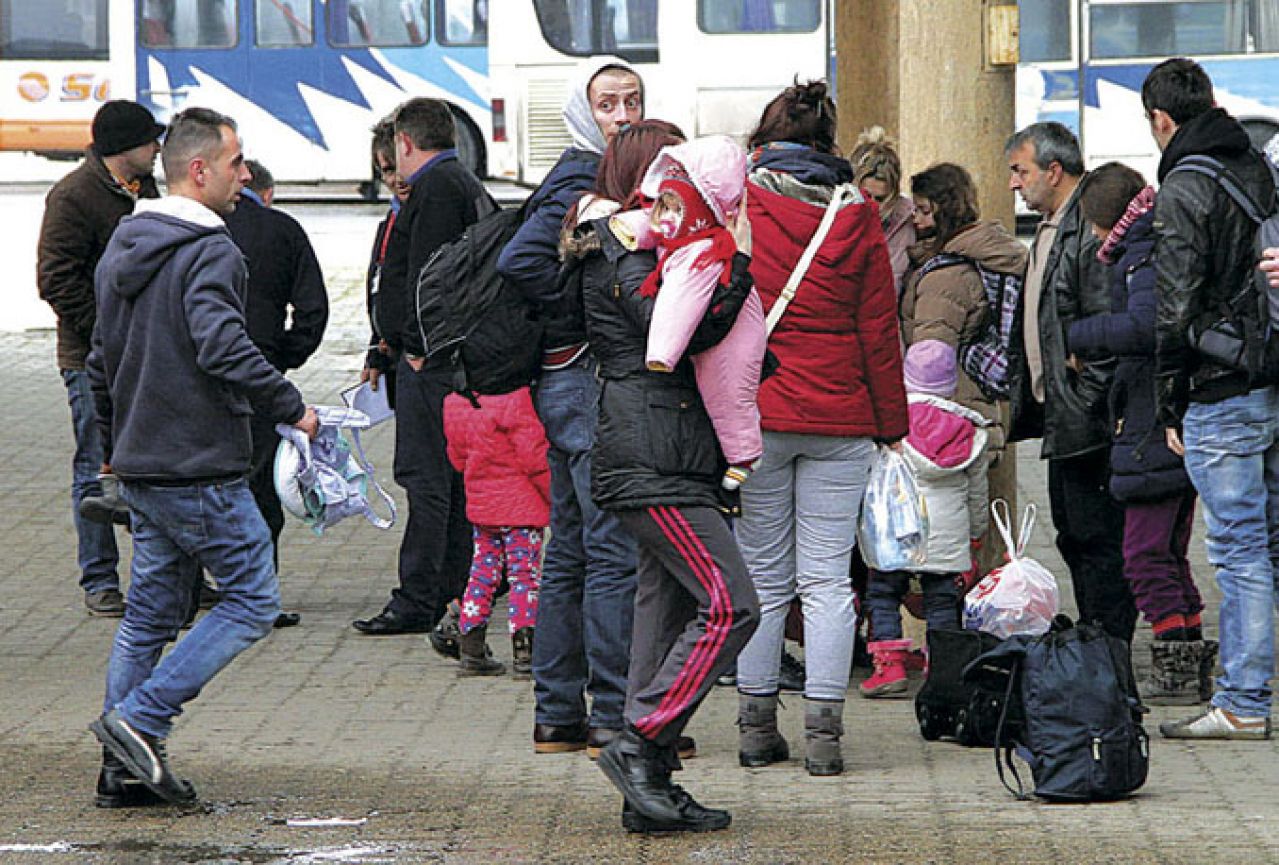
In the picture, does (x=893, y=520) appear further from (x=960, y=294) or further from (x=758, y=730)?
(x=758, y=730)

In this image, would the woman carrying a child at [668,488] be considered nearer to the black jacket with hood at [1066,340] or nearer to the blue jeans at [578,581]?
the blue jeans at [578,581]

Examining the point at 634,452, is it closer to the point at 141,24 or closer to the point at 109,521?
the point at 109,521

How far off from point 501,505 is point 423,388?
1.06 metres

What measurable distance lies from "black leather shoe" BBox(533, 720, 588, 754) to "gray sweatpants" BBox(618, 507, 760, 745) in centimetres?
101

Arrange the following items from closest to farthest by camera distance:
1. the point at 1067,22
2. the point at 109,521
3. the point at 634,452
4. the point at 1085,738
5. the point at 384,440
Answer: the point at 634,452 → the point at 1085,738 → the point at 109,521 → the point at 384,440 → the point at 1067,22

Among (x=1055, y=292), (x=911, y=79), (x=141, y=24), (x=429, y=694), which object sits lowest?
(x=429, y=694)

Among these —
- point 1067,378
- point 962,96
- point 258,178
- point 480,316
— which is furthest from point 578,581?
point 258,178

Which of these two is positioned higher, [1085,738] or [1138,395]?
[1138,395]

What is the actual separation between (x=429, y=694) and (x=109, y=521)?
1553mm

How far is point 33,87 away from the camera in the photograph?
27734 mm

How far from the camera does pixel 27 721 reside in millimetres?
7156

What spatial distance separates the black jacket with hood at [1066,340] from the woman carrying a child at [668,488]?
1872mm

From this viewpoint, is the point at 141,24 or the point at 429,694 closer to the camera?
the point at 429,694

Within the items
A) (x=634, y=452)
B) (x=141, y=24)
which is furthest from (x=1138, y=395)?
(x=141, y=24)
